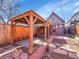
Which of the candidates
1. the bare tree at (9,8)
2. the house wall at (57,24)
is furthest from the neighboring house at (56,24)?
the bare tree at (9,8)

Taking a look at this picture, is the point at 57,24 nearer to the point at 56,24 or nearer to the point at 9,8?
the point at 56,24

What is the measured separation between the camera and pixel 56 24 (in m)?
27.0

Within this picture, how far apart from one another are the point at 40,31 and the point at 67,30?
9.71m

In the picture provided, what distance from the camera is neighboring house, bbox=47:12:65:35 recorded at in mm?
25984

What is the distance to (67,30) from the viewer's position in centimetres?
2739

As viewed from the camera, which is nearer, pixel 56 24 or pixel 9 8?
pixel 9 8

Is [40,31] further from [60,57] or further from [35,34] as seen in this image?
[60,57]

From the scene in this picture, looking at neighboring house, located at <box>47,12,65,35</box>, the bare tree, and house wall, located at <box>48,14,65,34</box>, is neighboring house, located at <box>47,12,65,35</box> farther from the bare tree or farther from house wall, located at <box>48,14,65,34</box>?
the bare tree

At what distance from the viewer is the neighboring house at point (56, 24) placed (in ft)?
85.3

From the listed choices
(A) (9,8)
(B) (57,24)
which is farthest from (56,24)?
(A) (9,8)

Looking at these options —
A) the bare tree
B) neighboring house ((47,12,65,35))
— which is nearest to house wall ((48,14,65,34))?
neighboring house ((47,12,65,35))

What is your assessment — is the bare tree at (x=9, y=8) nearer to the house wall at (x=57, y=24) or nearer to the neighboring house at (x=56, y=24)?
the neighboring house at (x=56, y=24)

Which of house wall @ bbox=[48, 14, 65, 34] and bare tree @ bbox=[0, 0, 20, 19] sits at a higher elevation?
bare tree @ bbox=[0, 0, 20, 19]

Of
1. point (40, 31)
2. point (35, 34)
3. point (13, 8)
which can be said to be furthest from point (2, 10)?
point (40, 31)
